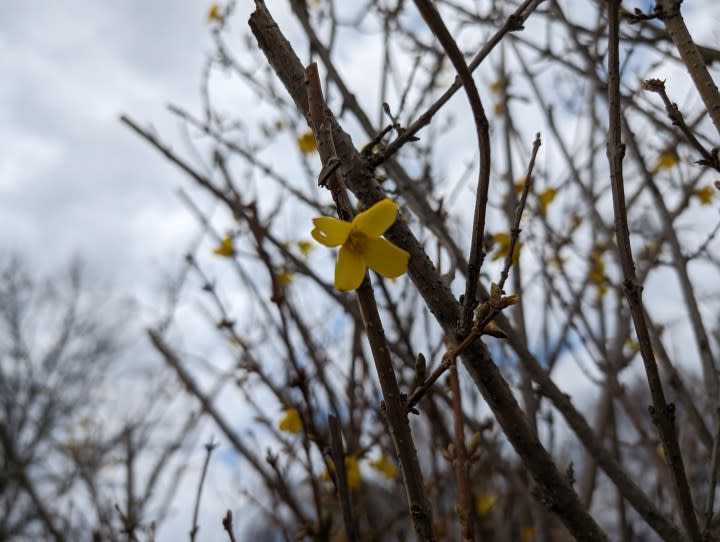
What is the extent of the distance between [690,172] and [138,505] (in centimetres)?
293

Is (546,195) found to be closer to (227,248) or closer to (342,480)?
(227,248)

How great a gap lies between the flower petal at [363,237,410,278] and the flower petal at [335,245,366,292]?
29mm

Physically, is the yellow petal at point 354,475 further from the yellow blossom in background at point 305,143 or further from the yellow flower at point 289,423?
the yellow blossom in background at point 305,143

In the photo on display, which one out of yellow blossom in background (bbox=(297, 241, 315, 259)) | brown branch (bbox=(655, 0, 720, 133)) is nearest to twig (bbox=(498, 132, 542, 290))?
brown branch (bbox=(655, 0, 720, 133))

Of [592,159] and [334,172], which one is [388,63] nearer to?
[592,159]

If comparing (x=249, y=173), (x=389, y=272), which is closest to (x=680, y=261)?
(x=389, y=272)

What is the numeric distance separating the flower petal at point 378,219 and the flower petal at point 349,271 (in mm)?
50

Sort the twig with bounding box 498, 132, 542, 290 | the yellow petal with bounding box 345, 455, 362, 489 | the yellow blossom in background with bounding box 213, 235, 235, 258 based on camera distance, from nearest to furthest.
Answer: the twig with bounding box 498, 132, 542, 290 → the yellow petal with bounding box 345, 455, 362, 489 → the yellow blossom in background with bounding box 213, 235, 235, 258

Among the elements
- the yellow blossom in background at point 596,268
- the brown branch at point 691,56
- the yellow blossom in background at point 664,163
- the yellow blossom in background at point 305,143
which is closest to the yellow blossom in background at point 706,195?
the yellow blossom in background at point 664,163

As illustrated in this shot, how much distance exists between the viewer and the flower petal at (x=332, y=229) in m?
0.82

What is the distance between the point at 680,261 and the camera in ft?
5.76

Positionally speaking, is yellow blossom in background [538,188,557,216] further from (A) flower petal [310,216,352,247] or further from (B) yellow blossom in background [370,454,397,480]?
(A) flower petal [310,216,352,247]

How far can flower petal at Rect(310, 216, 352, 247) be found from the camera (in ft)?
2.70

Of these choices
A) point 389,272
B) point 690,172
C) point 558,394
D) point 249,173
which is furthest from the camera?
point 249,173
